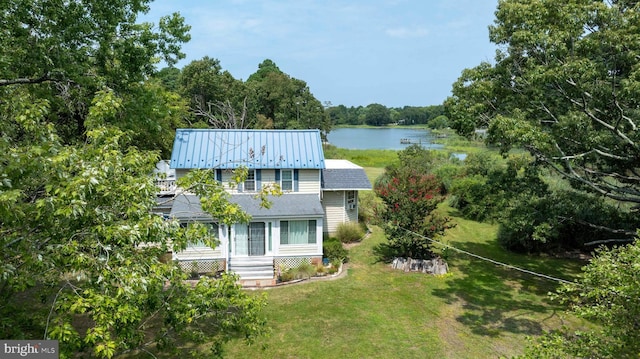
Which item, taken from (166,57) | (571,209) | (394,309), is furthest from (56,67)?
(571,209)

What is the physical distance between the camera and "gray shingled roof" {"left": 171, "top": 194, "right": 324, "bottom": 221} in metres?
17.1

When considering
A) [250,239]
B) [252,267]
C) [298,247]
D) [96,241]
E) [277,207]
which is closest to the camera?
[96,241]

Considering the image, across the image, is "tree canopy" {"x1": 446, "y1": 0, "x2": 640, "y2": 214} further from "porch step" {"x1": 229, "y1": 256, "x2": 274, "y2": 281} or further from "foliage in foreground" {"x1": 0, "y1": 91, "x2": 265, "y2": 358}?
"foliage in foreground" {"x1": 0, "y1": 91, "x2": 265, "y2": 358}

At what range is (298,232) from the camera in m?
17.9

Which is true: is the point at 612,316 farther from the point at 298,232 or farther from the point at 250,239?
the point at 250,239

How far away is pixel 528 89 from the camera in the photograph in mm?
13812

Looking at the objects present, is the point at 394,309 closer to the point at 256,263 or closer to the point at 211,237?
the point at 256,263

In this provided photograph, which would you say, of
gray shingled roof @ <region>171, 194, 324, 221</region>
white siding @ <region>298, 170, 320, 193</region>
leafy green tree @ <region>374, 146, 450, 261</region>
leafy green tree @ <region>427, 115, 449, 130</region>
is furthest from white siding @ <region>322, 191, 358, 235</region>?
leafy green tree @ <region>427, 115, 449, 130</region>

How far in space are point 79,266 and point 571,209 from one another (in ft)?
59.3

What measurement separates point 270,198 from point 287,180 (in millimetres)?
1299

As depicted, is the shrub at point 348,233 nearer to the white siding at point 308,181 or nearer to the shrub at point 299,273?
the white siding at point 308,181

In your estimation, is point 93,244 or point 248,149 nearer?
point 93,244

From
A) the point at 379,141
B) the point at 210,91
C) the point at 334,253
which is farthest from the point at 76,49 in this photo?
the point at 379,141

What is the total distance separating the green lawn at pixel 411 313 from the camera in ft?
37.8
